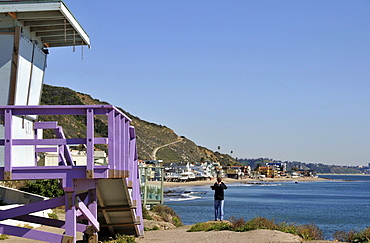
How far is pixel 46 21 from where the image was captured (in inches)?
601

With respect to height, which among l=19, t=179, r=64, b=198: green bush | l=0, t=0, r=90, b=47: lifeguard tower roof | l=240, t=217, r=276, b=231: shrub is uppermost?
l=0, t=0, r=90, b=47: lifeguard tower roof

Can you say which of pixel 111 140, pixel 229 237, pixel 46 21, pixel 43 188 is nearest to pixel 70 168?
pixel 111 140

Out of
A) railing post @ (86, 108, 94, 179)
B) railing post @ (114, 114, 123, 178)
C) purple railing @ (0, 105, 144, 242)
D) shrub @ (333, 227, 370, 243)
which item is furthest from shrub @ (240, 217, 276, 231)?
railing post @ (86, 108, 94, 179)

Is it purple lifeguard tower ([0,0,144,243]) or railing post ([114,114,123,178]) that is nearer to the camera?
purple lifeguard tower ([0,0,144,243])

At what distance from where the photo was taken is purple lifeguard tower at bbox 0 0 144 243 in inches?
421

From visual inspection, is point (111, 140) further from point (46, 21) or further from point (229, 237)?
point (229, 237)

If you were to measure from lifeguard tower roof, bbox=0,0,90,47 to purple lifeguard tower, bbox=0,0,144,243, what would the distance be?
0.02 m

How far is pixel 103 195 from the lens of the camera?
14.2 m

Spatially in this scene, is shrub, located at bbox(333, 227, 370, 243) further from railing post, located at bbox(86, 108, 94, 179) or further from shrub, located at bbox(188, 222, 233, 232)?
railing post, located at bbox(86, 108, 94, 179)

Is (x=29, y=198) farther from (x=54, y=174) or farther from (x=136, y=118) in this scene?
(x=136, y=118)

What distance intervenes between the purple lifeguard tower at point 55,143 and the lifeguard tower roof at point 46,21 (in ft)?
0.08

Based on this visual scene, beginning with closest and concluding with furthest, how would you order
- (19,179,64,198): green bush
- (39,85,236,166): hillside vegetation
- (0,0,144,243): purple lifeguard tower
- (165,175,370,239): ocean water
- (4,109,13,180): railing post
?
(4,109,13,180): railing post < (0,0,144,243): purple lifeguard tower < (19,179,64,198): green bush < (165,175,370,239): ocean water < (39,85,236,166): hillside vegetation

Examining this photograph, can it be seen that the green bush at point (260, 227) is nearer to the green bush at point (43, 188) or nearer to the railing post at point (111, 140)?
the railing post at point (111, 140)

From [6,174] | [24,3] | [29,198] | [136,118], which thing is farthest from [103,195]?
[136,118]
